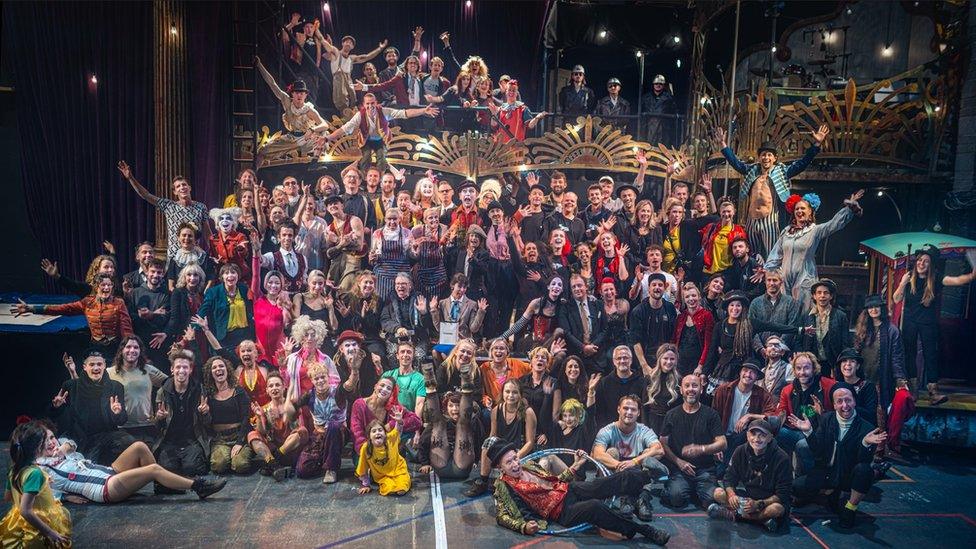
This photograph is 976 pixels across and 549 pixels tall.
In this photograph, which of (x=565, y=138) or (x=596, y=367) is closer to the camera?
(x=596, y=367)

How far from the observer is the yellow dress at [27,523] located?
577 cm

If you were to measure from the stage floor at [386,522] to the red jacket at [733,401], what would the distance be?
108cm

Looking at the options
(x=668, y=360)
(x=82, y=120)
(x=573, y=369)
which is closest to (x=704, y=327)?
(x=668, y=360)

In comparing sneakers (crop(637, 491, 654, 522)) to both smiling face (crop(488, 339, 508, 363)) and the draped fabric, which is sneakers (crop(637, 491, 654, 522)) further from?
the draped fabric

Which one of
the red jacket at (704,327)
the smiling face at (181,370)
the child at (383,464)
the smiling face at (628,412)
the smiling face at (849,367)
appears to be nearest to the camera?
the child at (383,464)

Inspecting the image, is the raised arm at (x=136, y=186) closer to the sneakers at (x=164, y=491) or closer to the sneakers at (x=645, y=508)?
the sneakers at (x=164, y=491)

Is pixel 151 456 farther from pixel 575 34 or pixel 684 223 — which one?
pixel 575 34

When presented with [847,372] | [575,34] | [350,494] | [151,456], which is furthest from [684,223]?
[151,456]

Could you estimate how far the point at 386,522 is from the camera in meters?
6.59

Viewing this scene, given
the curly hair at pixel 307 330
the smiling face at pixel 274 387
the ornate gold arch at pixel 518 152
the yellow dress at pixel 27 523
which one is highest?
the ornate gold arch at pixel 518 152

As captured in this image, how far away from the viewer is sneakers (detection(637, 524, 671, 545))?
20.9 ft

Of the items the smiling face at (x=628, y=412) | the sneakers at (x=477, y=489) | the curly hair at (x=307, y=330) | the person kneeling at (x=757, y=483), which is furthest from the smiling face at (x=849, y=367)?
the curly hair at (x=307, y=330)

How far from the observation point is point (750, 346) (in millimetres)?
8164

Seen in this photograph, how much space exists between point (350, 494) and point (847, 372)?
547 centimetres
